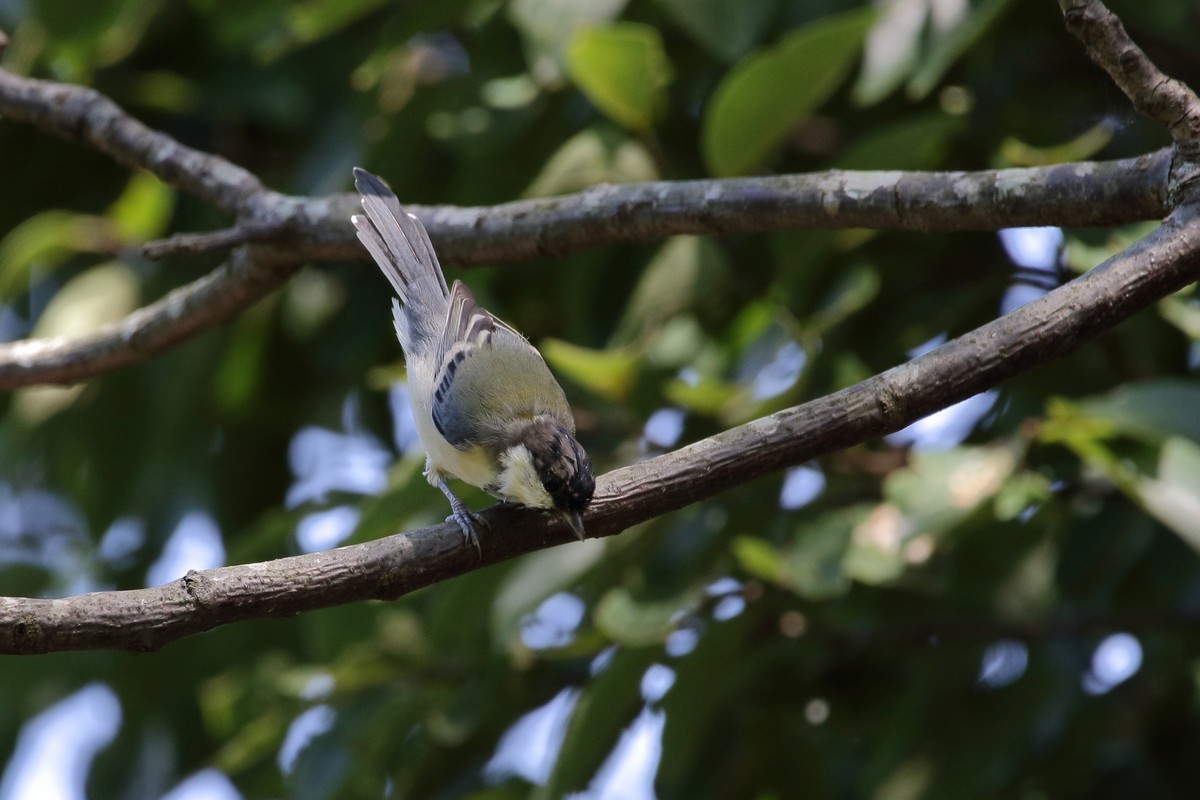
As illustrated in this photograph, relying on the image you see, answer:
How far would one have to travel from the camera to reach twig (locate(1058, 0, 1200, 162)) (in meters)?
1.92

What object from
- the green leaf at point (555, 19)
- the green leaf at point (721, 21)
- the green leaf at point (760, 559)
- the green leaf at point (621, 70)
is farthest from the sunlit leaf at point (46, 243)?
the green leaf at point (760, 559)

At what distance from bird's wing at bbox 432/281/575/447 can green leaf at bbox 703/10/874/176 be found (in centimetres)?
70

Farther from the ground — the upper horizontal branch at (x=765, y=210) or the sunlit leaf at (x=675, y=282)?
the upper horizontal branch at (x=765, y=210)

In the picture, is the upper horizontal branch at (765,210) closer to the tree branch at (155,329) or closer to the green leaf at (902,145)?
the tree branch at (155,329)

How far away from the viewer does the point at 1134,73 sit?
1.98m

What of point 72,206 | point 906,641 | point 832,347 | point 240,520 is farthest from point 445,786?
point 72,206

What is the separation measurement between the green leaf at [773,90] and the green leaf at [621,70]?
180 mm

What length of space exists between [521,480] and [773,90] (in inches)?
43.7

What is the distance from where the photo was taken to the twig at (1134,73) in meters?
1.92

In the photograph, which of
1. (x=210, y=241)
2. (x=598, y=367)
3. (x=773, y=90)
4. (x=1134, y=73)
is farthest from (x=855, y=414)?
(x=210, y=241)

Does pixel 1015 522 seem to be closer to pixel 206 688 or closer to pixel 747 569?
pixel 747 569

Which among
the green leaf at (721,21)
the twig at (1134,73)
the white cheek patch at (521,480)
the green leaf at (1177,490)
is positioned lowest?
the green leaf at (1177,490)

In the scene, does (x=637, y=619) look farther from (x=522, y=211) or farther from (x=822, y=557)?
(x=522, y=211)

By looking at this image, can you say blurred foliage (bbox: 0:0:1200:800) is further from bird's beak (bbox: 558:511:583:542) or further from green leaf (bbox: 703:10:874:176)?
bird's beak (bbox: 558:511:583:542)
